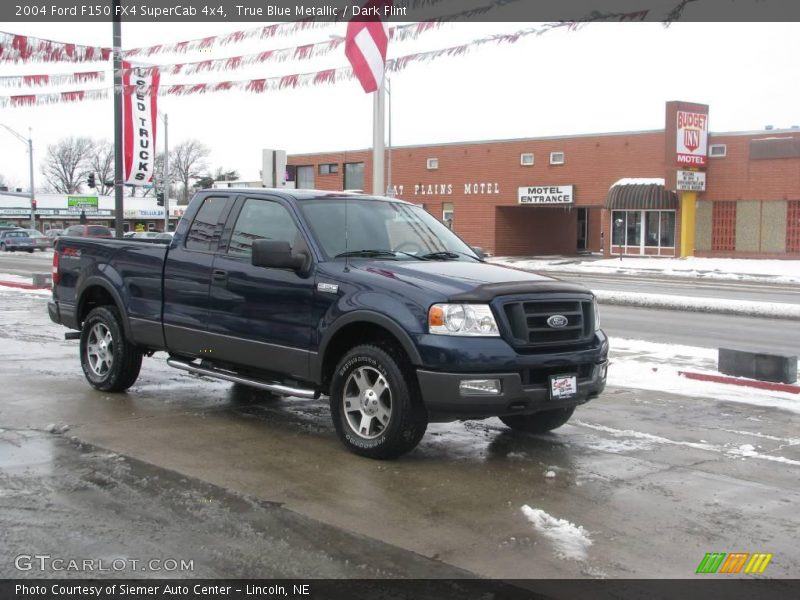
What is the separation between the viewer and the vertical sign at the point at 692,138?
130ft

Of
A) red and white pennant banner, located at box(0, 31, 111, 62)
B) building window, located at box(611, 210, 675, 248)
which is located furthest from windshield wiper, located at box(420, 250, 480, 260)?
building window, located at box(611, 210, 675, 248)

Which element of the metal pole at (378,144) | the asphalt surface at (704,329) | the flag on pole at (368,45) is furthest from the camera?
the asphalt surface at (704,329)

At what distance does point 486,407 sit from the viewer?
5941 millimetres

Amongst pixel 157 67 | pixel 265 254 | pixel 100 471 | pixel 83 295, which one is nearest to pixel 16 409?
pixel 83 295

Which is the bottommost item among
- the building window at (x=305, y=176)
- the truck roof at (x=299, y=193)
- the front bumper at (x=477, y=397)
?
the front bumper at (x=477, y=397)

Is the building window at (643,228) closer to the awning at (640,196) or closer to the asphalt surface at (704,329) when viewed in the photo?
the awning at (640,196)

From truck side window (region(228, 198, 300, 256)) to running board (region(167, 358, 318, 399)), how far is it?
106 cm

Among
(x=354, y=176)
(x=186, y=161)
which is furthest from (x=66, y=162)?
(x=354, y=176)

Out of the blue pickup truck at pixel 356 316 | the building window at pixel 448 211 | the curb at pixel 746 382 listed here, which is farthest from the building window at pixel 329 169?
the blue pickup truck at pixel 356 316

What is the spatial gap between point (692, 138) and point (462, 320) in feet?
123

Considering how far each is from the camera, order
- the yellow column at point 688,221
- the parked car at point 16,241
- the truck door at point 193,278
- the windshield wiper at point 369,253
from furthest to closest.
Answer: the parked car at point 16,241, the yellow column at point 688,221, the truck door at point 193,278, the windshield wiper at point 369,253

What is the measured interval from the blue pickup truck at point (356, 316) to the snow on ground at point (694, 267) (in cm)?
2425

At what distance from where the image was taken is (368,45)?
11609 millimetres

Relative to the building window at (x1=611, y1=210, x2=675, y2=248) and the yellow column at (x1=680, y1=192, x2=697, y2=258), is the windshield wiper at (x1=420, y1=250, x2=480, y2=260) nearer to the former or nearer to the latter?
the yellow column at (x1=680, y1=192, x2=697, y2=258)
